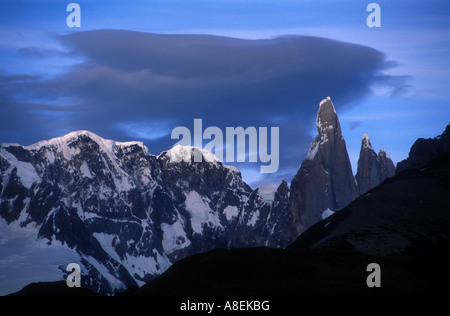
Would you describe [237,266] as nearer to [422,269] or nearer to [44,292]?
[422,269]

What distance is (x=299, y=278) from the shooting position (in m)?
142
